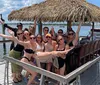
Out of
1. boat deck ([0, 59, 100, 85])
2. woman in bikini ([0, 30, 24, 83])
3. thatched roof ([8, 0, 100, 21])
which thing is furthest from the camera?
boat deck ([0, 59, 100, 85])

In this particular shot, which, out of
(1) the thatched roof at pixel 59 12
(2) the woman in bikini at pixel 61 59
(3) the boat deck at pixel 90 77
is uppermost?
(1) the thatched roof at pixel 59 12

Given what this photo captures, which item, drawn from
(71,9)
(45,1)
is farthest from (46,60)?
(45,1)

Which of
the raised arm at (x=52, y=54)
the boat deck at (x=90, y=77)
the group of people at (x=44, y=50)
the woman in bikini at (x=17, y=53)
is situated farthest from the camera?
the boat deck at (x=90, y=77)

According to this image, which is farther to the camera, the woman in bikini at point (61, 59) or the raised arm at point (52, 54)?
the woman in bikini at point (61, 59)

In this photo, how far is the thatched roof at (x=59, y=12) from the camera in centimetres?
504

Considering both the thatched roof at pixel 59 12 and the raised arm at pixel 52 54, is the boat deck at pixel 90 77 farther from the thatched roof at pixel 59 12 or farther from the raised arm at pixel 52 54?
the thatched roof at pixel 59 12

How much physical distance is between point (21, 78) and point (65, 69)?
1428mm

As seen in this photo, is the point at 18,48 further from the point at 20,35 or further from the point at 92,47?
the point at 92,47

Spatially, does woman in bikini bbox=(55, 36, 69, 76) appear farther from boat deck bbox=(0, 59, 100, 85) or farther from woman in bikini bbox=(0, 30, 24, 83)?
woman in bikini bbox=(0, 30, 24, 83)

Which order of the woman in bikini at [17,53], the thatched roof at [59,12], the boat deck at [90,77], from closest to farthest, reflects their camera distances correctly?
the woman in bikini at [17,53] < the thatched roof at [59,12] < the boat deck at [90,77]

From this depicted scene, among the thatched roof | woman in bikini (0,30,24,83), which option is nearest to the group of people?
woman in bikini (0,30,24,83)

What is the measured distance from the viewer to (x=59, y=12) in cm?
569

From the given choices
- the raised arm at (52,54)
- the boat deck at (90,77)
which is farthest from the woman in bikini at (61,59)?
the boat deck at (90,77)

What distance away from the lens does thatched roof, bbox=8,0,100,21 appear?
Result: 16.5 feet
